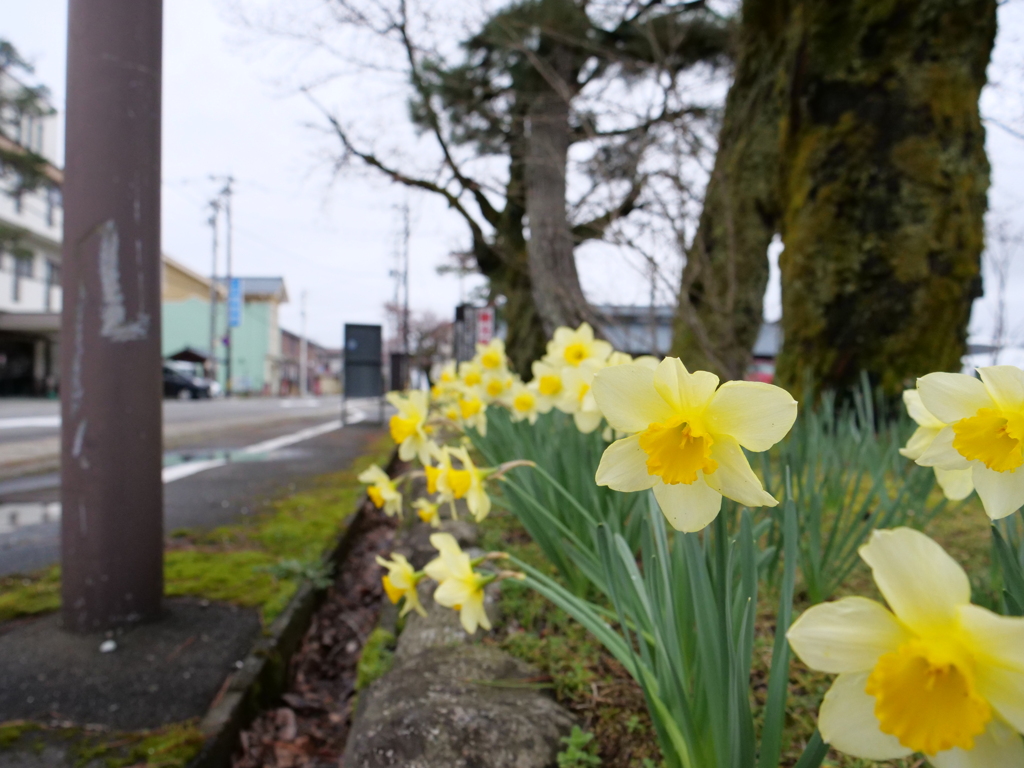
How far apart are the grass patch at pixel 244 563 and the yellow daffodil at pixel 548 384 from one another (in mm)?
1091

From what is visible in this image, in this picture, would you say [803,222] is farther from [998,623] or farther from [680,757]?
[998,623]

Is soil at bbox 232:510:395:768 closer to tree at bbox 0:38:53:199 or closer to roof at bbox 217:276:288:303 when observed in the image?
tree at bbox 0:38:53:199

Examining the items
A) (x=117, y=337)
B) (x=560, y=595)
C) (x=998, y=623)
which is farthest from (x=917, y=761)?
(x=117, y=337)

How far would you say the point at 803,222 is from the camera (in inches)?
130

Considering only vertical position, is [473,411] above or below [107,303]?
below

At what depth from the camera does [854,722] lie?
429 millimetres

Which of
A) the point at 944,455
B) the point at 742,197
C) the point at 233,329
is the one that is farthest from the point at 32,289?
the point at 944,455

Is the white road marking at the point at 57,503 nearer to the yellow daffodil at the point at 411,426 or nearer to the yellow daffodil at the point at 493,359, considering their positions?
the yellow daffodil at the point at 493,359

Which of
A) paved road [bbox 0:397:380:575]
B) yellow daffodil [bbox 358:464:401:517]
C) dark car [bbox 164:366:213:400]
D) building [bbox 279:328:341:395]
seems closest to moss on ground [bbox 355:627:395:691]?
yellow daffodil [bbox 358:464:401:517]

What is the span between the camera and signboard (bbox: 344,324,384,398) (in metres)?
10.8

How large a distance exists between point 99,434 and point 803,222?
3.34 meters

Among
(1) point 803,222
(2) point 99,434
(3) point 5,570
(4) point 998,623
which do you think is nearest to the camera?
(4) point 998,623

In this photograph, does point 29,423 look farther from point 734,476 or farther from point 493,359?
point 734,476

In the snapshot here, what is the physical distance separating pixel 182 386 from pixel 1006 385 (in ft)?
85.9
